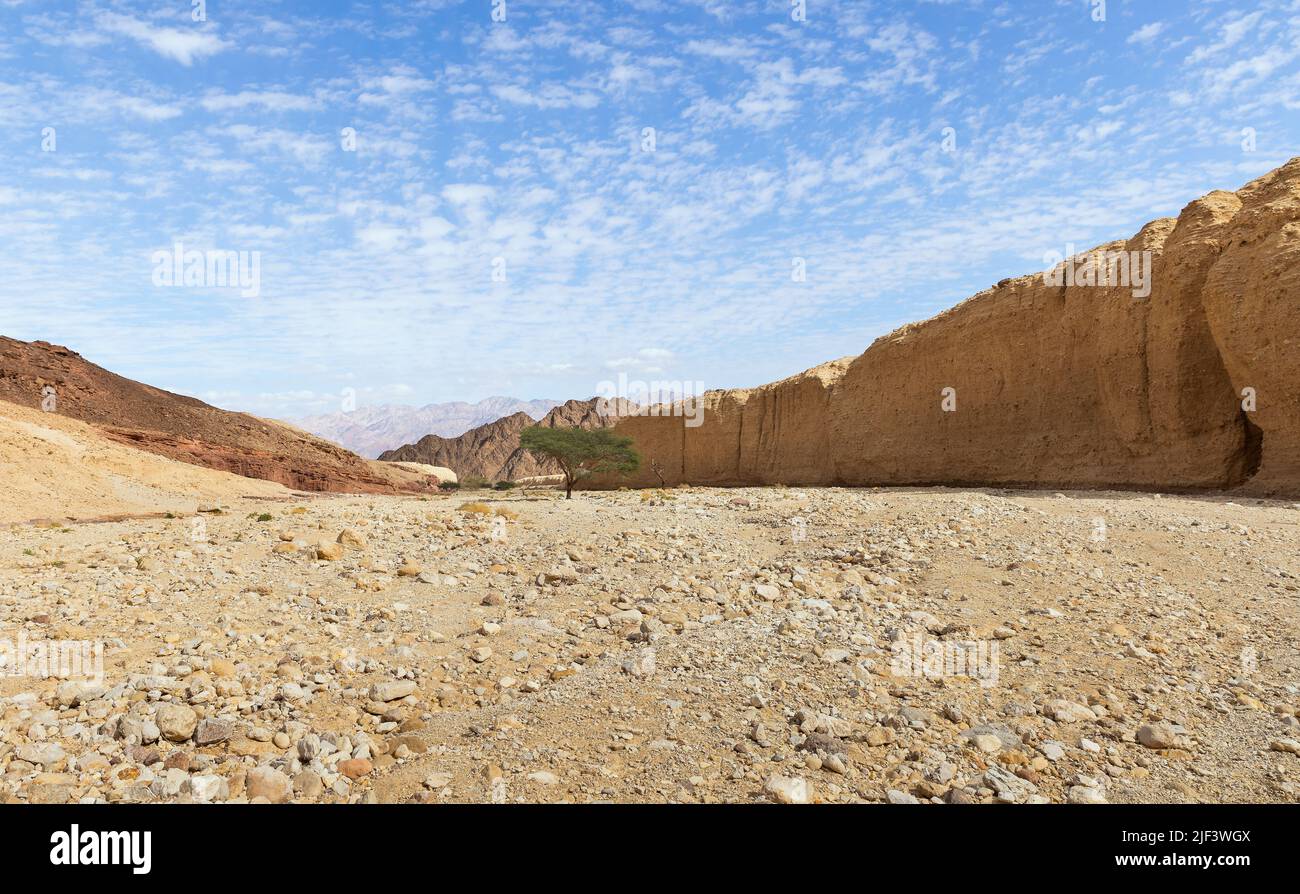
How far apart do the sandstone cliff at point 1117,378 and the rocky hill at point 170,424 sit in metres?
36.4

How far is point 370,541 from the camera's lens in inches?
370

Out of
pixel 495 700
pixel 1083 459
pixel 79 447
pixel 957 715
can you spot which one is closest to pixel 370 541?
pixel 495 700

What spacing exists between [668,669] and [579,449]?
26294 millimetres

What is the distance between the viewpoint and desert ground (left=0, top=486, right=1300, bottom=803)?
3.78m

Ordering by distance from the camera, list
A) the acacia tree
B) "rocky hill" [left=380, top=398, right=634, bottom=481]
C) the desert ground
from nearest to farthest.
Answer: the desert ground → the acacia tree → "rocky hill" [left=380, top=398, right=634, bottom=481]

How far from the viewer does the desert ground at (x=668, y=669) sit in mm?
3783

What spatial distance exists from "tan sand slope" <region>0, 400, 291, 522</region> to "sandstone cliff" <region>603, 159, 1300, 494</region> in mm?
26987

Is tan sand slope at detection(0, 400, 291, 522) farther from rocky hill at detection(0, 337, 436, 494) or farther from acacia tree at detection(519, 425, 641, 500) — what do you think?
acacia tree at detection(519, 425, 641, 500)

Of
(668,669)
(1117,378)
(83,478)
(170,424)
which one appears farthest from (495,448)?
(668,669)

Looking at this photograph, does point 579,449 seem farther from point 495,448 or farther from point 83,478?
point 495,448

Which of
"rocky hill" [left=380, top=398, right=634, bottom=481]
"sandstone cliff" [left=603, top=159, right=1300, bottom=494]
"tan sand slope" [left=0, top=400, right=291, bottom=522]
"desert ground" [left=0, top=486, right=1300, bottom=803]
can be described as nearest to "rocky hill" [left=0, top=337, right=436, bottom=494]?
"tan sand slope" [left=0, top=400, right=291, bottom=522]

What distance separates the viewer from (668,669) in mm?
5223

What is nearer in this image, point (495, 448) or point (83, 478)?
point (83, 478)
